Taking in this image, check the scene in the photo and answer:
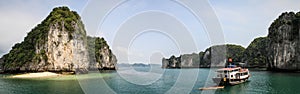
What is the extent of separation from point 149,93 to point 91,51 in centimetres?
6353

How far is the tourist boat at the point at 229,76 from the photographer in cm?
3726

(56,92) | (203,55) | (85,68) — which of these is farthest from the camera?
(203,55)

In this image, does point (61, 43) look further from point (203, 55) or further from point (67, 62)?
point (203, 55)

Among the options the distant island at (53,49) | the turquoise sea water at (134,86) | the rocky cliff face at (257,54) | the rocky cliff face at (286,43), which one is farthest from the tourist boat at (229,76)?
the rocky cliff face at (257,54)

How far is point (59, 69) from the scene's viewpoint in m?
63.0

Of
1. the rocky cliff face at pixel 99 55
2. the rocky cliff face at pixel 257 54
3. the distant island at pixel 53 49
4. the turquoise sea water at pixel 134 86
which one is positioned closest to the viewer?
the turquoise sea water at pixel 134 86

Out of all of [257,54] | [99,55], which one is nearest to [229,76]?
[99,55]

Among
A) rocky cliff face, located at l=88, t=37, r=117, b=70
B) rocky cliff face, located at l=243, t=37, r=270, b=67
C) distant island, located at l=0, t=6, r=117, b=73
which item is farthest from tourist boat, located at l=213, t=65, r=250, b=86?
rocky cliff face, located at l=243, t=37, r=270, b=67

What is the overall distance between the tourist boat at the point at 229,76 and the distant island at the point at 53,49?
4145 centimetres

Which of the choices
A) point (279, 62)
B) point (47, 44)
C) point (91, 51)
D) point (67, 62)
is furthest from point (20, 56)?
point (279, 62)

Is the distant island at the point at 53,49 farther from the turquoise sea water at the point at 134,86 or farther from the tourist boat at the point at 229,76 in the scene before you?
the tourist boat at the point at 229,76

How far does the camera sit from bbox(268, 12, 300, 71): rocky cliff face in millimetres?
65562

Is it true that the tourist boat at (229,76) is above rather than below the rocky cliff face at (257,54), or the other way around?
below

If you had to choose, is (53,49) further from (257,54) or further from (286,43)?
(257,54)
